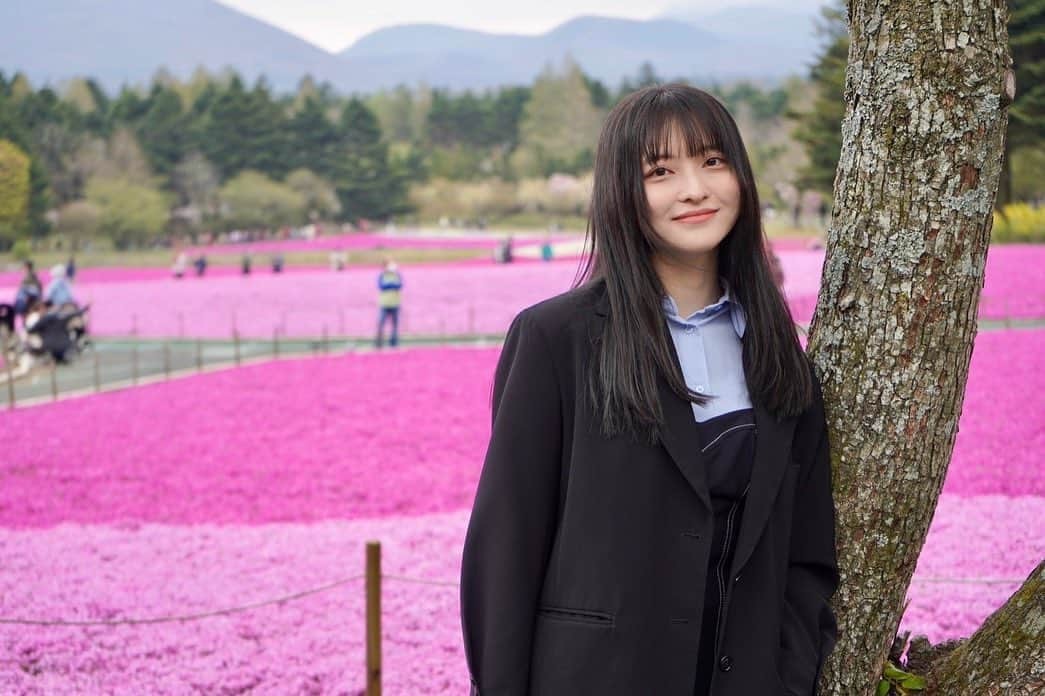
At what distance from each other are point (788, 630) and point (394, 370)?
1225 centimetres

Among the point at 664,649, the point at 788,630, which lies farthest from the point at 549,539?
the point at 788,630

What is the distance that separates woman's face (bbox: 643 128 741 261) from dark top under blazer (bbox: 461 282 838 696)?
0.24 meters

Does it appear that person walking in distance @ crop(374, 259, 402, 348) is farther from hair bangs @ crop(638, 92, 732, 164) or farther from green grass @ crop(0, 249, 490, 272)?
green grass @ crop(0, 249, 490, 272)

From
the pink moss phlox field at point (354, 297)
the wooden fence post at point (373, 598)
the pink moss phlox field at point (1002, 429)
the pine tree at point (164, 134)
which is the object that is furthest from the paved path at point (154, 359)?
the pine tree at point (164, 134)

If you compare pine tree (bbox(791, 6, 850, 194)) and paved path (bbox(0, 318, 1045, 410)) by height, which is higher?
pine tree (bbox(791, 6, 850, 194))

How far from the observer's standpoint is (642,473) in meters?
2.00

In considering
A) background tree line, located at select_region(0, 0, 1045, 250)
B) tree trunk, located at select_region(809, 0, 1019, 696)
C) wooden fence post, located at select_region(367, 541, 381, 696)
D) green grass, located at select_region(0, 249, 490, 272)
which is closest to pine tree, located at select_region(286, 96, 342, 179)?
background tree line, located at select_region(0, 0, 1045, 250)

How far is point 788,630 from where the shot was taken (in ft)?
7.07

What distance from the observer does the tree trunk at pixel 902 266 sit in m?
2.21

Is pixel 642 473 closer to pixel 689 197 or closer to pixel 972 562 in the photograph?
pixel 689 197

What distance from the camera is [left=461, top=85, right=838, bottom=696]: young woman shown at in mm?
1979

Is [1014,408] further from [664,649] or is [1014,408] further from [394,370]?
[394,370]

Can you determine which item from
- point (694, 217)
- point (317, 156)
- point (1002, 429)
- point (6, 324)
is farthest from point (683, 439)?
point (317, 156)

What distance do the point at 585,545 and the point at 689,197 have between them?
0.68 meters
